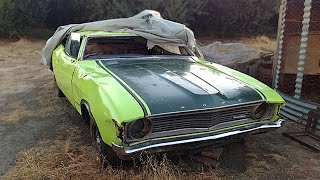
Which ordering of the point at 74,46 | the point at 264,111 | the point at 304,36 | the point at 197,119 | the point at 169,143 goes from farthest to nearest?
1. the point at 304,36
2. the point at 74,46
3. the point at 264,111
4. the point at 197,119
5. the point at 169,143

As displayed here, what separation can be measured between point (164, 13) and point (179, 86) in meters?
11.1

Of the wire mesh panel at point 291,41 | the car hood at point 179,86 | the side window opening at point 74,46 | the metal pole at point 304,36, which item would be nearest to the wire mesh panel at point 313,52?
the wire mesh panel at point 291,41

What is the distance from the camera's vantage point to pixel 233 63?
7.23 meters

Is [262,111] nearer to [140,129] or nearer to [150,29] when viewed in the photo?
[140,129]

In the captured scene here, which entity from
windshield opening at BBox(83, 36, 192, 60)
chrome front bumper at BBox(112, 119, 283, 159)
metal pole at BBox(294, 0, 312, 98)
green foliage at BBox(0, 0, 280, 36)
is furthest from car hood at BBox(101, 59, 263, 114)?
green foliage at BBox(0, 0, 280, 36)

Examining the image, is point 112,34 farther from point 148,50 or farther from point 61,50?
point 61,50

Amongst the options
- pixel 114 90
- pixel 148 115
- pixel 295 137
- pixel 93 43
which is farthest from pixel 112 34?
pixel 295 137

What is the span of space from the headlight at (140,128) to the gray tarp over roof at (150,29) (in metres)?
2.29

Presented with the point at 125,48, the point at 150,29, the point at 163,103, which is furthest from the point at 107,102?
the point at 150,29

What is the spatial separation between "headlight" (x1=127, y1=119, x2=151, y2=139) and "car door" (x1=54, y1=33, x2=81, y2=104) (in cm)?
170

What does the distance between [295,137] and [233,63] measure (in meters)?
3.08

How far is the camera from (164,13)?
46.0ft

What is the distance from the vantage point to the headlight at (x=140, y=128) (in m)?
2.98

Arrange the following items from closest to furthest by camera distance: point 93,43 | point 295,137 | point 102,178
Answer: point 102,178, point 295,137, point 93,43
